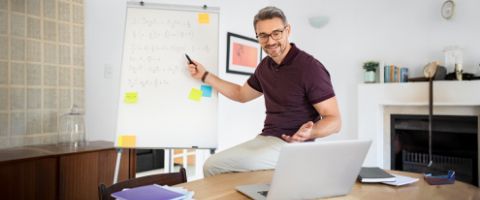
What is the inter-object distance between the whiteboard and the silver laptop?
39.7 inches

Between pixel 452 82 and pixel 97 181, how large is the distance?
2.96 metres

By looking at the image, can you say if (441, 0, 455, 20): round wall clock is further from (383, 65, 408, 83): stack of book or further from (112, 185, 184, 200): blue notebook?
(112, 185, 184, 200): blue notebook

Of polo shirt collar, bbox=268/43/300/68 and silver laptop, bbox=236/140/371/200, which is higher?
polo shirt collar, bbox=268/43/300/68

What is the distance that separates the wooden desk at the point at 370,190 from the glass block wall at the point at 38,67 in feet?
4.86

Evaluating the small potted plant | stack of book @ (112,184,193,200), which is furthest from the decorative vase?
stack of book @ (112,184,193,200)

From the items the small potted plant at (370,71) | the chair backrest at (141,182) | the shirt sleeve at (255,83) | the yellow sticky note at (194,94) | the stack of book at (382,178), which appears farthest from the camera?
the small potted plant at (370,71)

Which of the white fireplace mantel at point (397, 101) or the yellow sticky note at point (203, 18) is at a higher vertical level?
the yellow sticky note at point (203, 18)

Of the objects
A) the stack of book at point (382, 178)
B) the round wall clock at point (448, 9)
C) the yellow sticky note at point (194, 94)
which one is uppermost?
the round wall clock at point (448, 9)

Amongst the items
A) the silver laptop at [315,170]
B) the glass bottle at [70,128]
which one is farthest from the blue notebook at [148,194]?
the glass bottle at [70,128]

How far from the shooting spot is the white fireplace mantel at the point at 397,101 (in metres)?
3.23

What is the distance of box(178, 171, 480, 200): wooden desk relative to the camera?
1.25 meters

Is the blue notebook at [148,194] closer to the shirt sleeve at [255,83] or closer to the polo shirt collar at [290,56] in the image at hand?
the polo shirt collar at [290,56]

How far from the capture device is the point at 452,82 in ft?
10.7

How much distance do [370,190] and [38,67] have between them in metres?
2.10
